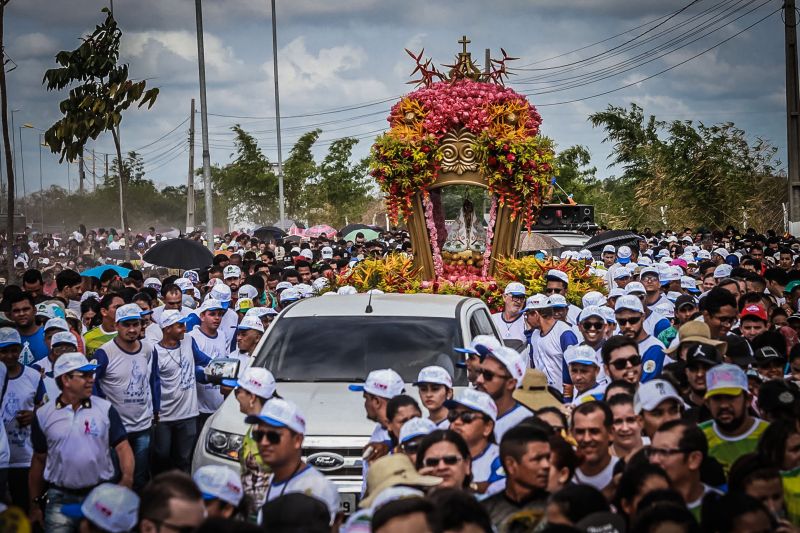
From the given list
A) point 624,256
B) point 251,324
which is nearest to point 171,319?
point 251,324

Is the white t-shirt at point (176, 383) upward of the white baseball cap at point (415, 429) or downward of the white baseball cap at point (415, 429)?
downward

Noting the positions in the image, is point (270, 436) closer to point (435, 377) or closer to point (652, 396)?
point (435, 377)

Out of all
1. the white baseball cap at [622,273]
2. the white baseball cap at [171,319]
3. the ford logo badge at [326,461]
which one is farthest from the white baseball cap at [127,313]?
the white baseball cap at [622,273]

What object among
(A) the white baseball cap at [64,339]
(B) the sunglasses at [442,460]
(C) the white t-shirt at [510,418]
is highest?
(A) the white baseball cap at [64,339]

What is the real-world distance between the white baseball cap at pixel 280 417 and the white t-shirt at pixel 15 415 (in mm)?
3143

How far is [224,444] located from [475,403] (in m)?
2.61

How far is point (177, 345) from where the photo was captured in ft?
32.8

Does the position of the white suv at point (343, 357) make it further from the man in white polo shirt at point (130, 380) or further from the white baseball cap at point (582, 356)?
the white baseball cap at point (582, 356)

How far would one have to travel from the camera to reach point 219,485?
5.16m

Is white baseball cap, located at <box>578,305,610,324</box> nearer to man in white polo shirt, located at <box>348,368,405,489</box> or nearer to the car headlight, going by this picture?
man in white polo shirt, located at <box>348,368,405,489</box>

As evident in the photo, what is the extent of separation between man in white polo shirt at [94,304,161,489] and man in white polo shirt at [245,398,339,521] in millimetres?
3398

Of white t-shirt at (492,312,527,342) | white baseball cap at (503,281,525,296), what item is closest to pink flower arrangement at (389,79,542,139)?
white baseball cap at (503,281,525,296)

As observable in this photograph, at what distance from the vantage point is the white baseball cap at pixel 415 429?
5.87 m

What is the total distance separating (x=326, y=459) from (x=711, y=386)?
107 inches
